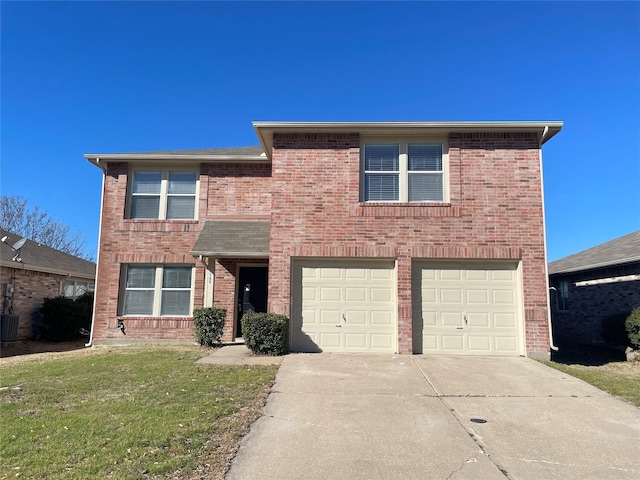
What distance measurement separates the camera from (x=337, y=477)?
4117 mm

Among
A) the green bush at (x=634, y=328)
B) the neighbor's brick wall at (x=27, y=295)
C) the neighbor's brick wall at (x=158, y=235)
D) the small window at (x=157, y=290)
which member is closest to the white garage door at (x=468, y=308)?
the green bush at (x=634, y=328)

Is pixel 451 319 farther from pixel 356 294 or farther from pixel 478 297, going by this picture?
pixel 356 294

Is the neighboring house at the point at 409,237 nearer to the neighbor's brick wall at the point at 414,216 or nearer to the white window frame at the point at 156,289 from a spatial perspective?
the neighbor's brick wall at the point at 414,216

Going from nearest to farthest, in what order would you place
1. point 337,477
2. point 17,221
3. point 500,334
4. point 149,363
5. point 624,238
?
point 337,477 → point 149,363 → point 500,334 → point 624,238 → point 17,221

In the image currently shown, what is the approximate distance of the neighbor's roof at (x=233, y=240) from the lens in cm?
1183

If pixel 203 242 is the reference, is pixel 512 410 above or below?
below

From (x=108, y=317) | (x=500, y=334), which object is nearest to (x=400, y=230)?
(x=500, y=334)

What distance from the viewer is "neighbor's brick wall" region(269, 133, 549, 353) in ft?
34.3

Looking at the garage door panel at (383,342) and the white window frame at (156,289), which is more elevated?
the white window frame at (156,289)

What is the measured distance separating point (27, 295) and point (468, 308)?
14.8 m

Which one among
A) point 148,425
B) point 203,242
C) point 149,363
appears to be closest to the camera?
point 148,425

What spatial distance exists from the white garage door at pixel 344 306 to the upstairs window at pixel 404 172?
176 cm

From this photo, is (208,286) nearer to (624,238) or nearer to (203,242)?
(203,242)

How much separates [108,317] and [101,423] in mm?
8389
